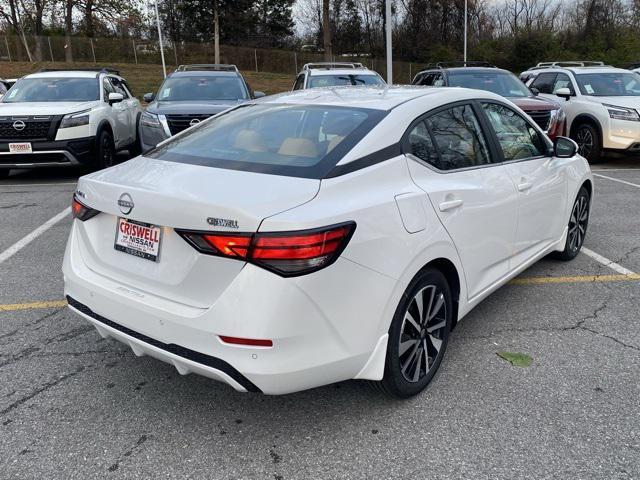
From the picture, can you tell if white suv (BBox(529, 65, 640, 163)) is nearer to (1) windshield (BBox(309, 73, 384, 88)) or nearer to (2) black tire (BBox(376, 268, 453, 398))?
(1) windshield (BBox(309, 73, 384, 88))

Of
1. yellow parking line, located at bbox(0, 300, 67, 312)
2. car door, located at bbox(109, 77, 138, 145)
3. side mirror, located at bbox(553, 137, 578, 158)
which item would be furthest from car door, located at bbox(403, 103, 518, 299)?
car door, located at bbox(109, 77, 138, 145)

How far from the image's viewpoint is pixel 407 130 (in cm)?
296

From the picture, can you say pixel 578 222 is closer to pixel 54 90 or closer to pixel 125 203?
pixel 125 203

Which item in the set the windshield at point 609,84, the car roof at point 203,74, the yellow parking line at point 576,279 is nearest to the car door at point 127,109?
the car roof at point 203,74

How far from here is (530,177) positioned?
391 centimetres

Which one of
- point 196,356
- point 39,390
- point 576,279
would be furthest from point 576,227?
point 39,390

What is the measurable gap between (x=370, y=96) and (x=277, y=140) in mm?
741

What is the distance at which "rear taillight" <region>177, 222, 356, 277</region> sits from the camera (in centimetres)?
222

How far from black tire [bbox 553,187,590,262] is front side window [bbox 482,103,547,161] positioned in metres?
0.97

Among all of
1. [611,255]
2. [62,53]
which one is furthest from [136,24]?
[611,255]

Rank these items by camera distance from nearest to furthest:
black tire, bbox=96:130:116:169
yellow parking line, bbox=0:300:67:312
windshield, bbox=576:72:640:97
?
yellow parking line, bbox=0:300:67:312 → black tire, bbox=96:130:116:169 → windshield, bbox=576:72:640:97

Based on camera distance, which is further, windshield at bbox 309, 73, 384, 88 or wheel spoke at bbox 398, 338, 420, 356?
Result: windshield at bbox 309, 73, 384, 88

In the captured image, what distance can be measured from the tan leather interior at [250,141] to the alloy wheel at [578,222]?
3.08 m

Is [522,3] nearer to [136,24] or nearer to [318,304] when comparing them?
[136,24]
